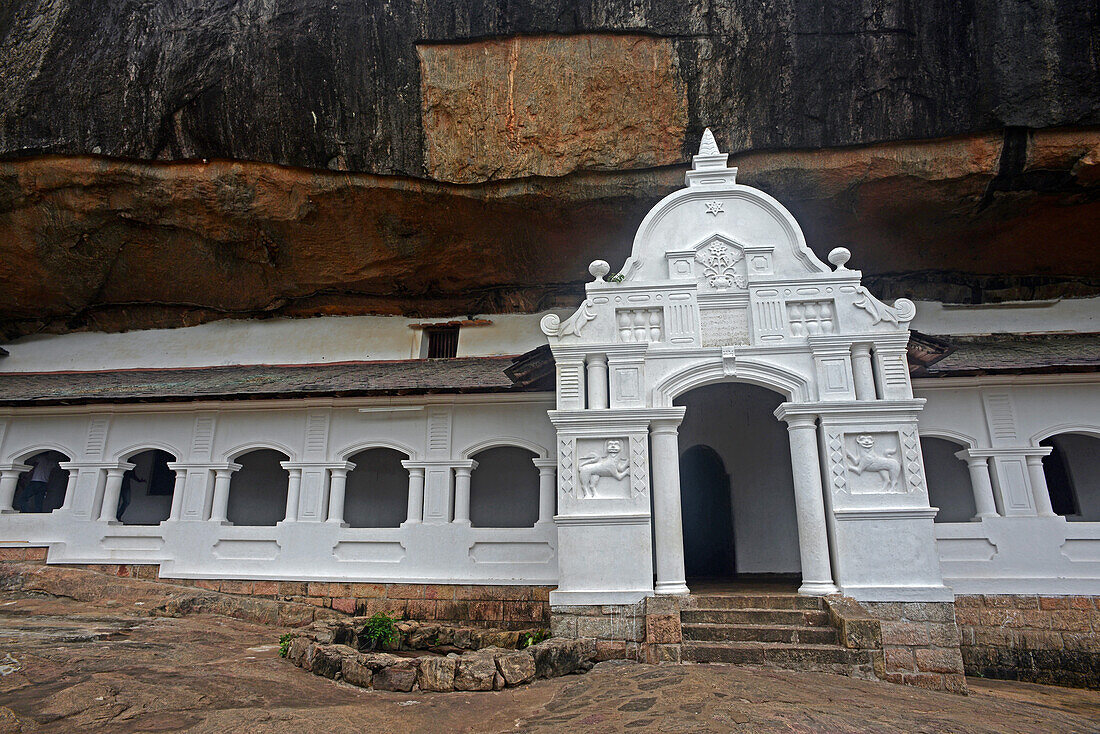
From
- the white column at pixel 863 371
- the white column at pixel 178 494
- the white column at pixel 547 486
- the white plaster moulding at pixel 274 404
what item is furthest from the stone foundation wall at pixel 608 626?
the white column at pixel 178 494

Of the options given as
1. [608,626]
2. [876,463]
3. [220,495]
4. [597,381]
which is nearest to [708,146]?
[597,381]

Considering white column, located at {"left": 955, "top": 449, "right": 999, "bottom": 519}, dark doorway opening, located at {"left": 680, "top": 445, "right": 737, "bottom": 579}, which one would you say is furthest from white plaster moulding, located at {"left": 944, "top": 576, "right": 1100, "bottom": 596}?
dark doorway opening, located at {"left": 680, "top": 445, "right": 737, "bottom": 579}

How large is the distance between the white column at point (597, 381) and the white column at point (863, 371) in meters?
3.25

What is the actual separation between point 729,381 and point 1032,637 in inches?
226

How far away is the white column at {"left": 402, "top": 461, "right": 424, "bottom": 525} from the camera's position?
440 inches

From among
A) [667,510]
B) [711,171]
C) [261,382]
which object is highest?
[711,171]

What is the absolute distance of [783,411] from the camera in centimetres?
861

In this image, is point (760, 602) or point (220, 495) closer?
point (760, 602)

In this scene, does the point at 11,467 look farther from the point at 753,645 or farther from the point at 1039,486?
the point at 1039,486

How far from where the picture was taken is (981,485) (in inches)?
415

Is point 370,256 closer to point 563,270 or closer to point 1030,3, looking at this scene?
point 563,270

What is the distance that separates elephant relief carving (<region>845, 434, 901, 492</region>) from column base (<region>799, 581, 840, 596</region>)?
4.43 ft

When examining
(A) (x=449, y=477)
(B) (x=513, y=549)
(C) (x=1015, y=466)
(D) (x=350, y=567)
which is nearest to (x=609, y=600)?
(B) (x=513, y=549)

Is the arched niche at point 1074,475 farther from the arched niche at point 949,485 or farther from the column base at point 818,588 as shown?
the column base at point 818,588
